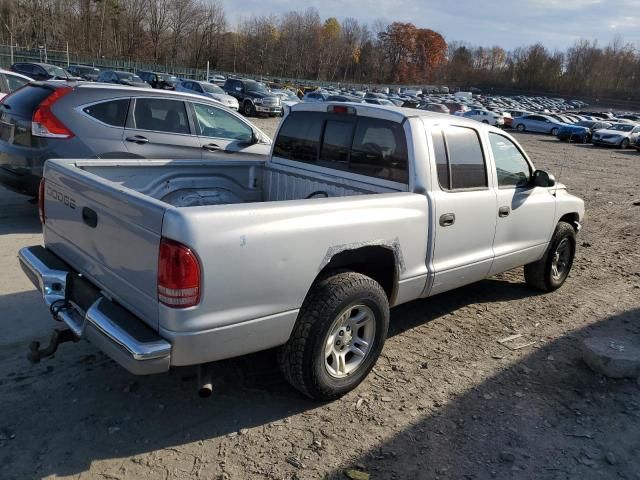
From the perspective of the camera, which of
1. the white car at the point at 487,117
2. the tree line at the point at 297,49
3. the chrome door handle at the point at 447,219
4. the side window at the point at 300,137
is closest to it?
the chrome door handle at the point at 447,219

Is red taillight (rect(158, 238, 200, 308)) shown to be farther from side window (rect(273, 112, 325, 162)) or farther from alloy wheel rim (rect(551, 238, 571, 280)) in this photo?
alloy wheel rim (rect(551, 238, 571, 280))

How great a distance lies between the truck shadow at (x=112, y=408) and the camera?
284 cm

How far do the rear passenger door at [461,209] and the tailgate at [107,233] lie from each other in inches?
82.6

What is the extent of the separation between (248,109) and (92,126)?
23670 millimetres

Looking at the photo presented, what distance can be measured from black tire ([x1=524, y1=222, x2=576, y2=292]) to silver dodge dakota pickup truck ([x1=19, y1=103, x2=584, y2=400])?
33 centimetres

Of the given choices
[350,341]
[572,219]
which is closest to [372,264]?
[350,341]

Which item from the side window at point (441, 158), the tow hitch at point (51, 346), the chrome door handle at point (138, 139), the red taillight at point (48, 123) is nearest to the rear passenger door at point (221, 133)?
the chrome door handle at point (138, 139)

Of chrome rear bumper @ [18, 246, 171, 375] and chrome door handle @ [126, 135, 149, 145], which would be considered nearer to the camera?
chrome rear bumper @ [18, 246, 171, 375]

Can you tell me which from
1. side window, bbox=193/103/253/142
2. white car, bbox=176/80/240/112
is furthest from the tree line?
side window, bbox=193/103/253/142

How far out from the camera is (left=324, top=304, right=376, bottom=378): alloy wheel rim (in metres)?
3.34

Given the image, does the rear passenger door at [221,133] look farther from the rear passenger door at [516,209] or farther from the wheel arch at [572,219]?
the wheel arch at [572,219]

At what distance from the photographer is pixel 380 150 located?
4.06 metres

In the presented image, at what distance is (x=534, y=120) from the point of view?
40719 millimetres

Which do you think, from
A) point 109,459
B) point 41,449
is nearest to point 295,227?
point 109,459
